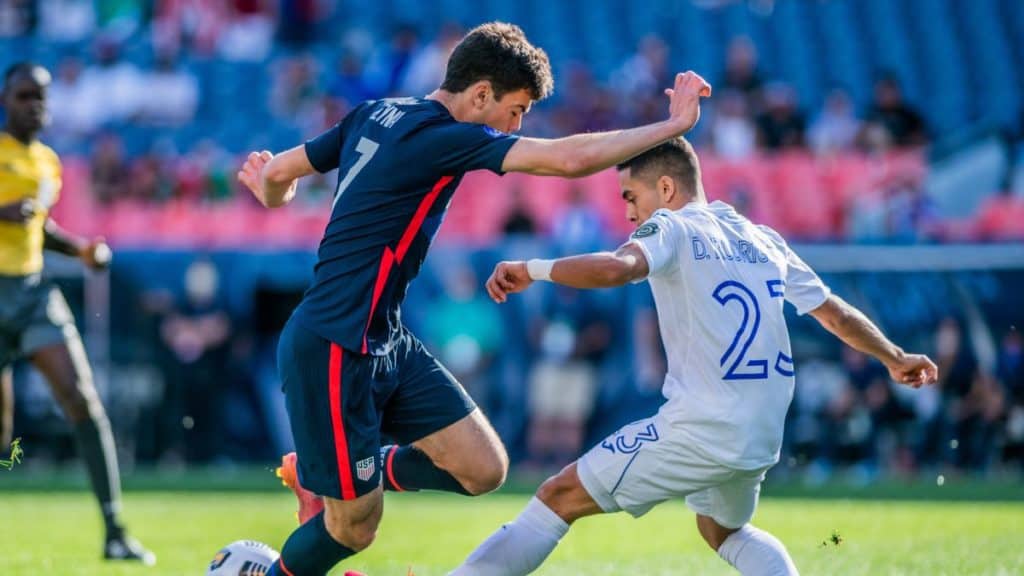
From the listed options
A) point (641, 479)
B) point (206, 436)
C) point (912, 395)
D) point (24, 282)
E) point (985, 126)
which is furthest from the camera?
point (985, 126)

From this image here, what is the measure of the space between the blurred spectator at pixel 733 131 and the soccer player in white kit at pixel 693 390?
1327 centimetres

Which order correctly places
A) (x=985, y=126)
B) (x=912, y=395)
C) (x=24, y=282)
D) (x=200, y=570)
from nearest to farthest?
1. (x=200, y=570)
2. (x=24, y=282)
3. (x=912, y=395)
4. (x=985, y=126)

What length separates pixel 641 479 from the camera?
625 centimetres

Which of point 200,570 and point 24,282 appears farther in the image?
point 24,282

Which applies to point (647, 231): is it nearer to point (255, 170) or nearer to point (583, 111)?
point (255, 170)

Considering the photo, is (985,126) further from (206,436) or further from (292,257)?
(206,436)

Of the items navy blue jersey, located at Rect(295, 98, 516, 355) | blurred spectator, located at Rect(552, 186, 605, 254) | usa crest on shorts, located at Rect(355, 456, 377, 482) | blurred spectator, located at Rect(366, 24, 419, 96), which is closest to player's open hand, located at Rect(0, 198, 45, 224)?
navy blue jersey, located at Rect(295, 98, 516, 355)

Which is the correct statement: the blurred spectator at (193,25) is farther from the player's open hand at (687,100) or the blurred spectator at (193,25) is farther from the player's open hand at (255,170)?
the player's open hand at (687,100)

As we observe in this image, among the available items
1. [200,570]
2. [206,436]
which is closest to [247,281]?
[206,436]

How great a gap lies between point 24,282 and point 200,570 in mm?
2232

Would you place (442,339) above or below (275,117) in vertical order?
below

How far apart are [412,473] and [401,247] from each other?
128 cm

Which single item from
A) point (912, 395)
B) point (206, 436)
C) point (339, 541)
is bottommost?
point (206, 436)

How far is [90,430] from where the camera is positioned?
934 cm
